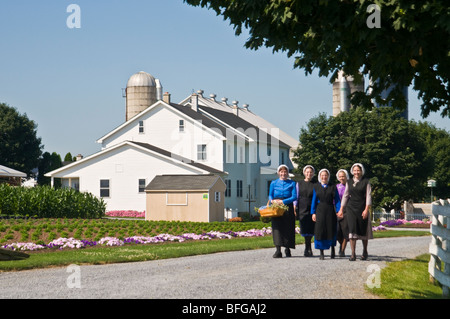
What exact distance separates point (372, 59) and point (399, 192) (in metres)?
40.5

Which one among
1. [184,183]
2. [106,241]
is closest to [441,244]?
[106,241]

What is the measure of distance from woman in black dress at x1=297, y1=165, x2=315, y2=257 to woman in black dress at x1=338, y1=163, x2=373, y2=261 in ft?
2.91

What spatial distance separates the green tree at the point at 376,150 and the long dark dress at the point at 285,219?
104 feet

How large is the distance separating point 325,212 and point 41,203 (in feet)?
73.9

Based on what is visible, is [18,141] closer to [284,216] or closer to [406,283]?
[284,216]

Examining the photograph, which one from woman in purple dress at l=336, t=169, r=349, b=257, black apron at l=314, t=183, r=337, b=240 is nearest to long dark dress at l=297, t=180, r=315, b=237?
black apron at l=314, t=183, r=337, b=240

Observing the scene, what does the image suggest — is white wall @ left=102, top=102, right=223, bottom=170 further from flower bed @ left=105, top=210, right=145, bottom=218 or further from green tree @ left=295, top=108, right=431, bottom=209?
green tree @ left=295, top=108, right=431, bottom=209

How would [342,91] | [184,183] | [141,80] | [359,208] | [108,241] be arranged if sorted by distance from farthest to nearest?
1. [141,80]
2. [342,91]
3. [184,183]
4. [108,241]
5. [359,208]

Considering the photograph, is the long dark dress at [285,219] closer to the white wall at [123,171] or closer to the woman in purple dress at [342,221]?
the woman in purple dress at [342,221]

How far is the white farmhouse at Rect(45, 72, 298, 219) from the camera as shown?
148 feet

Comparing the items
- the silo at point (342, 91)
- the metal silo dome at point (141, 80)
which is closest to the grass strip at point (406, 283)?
the silo at point (342, 91)

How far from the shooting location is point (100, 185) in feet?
153

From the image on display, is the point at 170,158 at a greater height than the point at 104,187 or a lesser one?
greater

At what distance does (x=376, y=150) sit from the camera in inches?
1821
